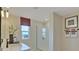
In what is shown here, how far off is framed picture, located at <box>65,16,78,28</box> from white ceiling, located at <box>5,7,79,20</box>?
0.27ft

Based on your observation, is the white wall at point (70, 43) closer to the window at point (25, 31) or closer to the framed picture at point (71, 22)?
the framed picture at point (71, 22)

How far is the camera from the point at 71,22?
1312 mm

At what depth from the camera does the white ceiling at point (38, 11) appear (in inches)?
49.6

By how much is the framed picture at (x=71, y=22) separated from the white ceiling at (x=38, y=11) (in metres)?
0.08

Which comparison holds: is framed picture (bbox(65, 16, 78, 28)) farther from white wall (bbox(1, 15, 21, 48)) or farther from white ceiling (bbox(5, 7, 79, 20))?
white wall (bbox(1, 15, 21, 48))

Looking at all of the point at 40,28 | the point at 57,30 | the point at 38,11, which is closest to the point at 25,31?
the point at 40,28

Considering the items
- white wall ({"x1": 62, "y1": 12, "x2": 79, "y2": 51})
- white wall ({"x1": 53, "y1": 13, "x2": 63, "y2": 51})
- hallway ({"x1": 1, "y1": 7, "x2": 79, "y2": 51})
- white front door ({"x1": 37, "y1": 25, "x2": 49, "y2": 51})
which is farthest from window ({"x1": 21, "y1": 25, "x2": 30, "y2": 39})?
white wall ({"x1": 62, "y1": 12, "x2": 79, "y2": 51})

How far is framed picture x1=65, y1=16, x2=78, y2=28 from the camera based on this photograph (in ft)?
4.18

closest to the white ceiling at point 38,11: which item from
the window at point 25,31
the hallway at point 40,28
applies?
the hallway at point 40,28

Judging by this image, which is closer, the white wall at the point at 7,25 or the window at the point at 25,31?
the white wall at the point at 7,25
